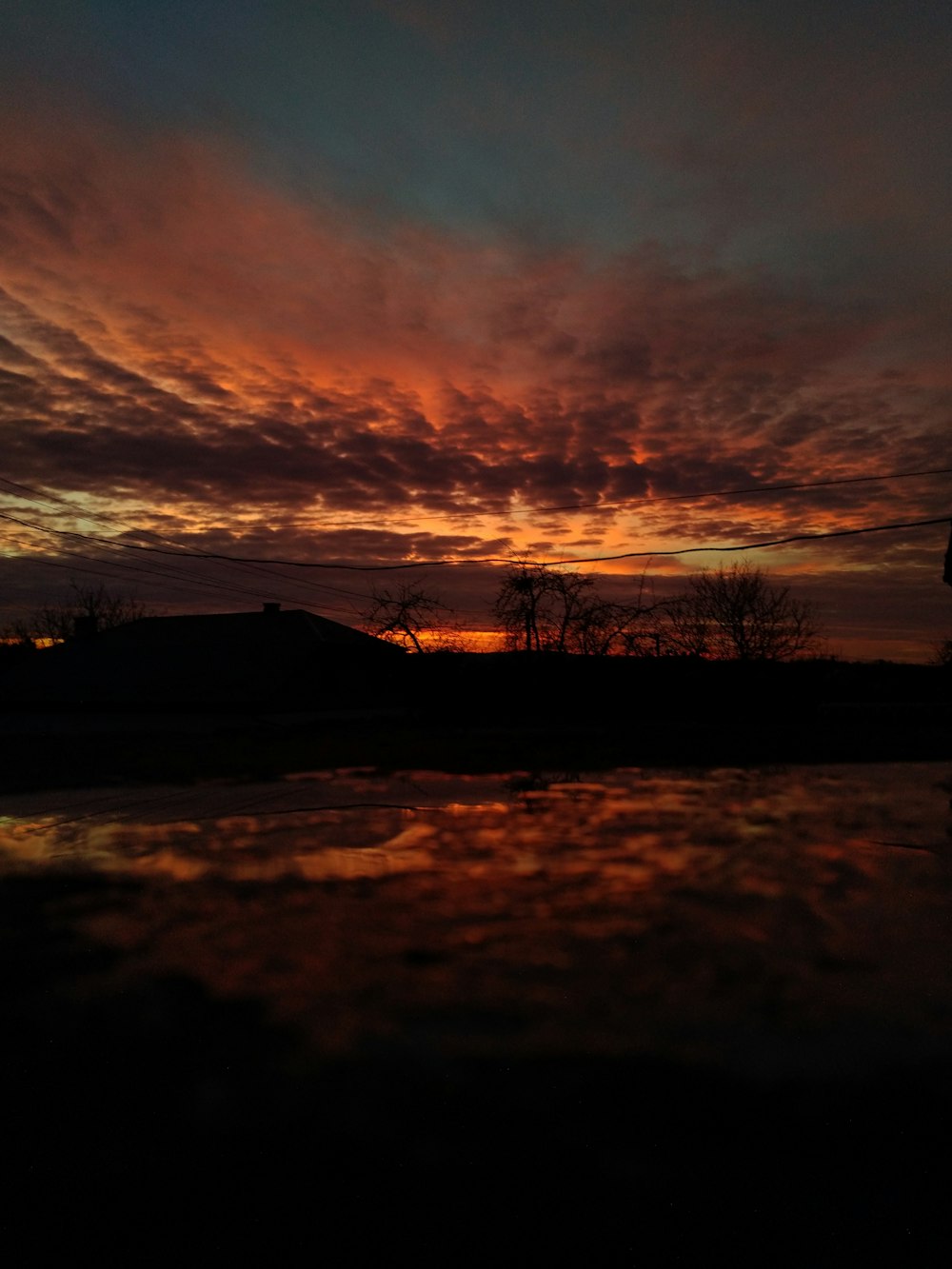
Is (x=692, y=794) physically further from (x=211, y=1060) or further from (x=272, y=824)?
(x=211, y=1060)

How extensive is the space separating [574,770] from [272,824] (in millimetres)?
7905

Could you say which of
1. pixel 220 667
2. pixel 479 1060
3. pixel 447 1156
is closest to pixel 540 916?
pixel 479 1060

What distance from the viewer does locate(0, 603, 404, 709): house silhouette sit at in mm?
33219

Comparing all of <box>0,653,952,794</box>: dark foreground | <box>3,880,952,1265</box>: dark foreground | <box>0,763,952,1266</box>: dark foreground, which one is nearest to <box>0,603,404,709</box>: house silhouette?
<box>0,653,952,794</box>: dark foreground

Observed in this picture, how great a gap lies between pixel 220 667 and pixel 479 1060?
31975mm

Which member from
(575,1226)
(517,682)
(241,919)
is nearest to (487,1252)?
(575,1226)

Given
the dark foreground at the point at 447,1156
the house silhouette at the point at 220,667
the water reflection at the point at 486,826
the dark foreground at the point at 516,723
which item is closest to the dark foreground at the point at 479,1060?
the dark foreground at the point at 447,1156

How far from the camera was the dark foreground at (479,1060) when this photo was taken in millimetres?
3168

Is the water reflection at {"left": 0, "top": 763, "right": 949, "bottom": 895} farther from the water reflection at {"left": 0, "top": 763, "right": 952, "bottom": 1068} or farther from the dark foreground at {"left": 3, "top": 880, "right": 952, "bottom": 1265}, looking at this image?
the dark foreground at {"left": 3, "top": 880, "right": 952, "bottom": 1265}

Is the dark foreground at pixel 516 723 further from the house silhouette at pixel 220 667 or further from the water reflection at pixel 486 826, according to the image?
the water reflection at pixel 486 826

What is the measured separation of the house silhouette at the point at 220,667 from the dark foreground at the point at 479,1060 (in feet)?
81.3

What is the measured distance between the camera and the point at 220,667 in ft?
113

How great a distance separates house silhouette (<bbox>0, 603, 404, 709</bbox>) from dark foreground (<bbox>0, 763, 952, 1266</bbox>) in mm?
24779

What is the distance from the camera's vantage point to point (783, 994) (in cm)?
523
